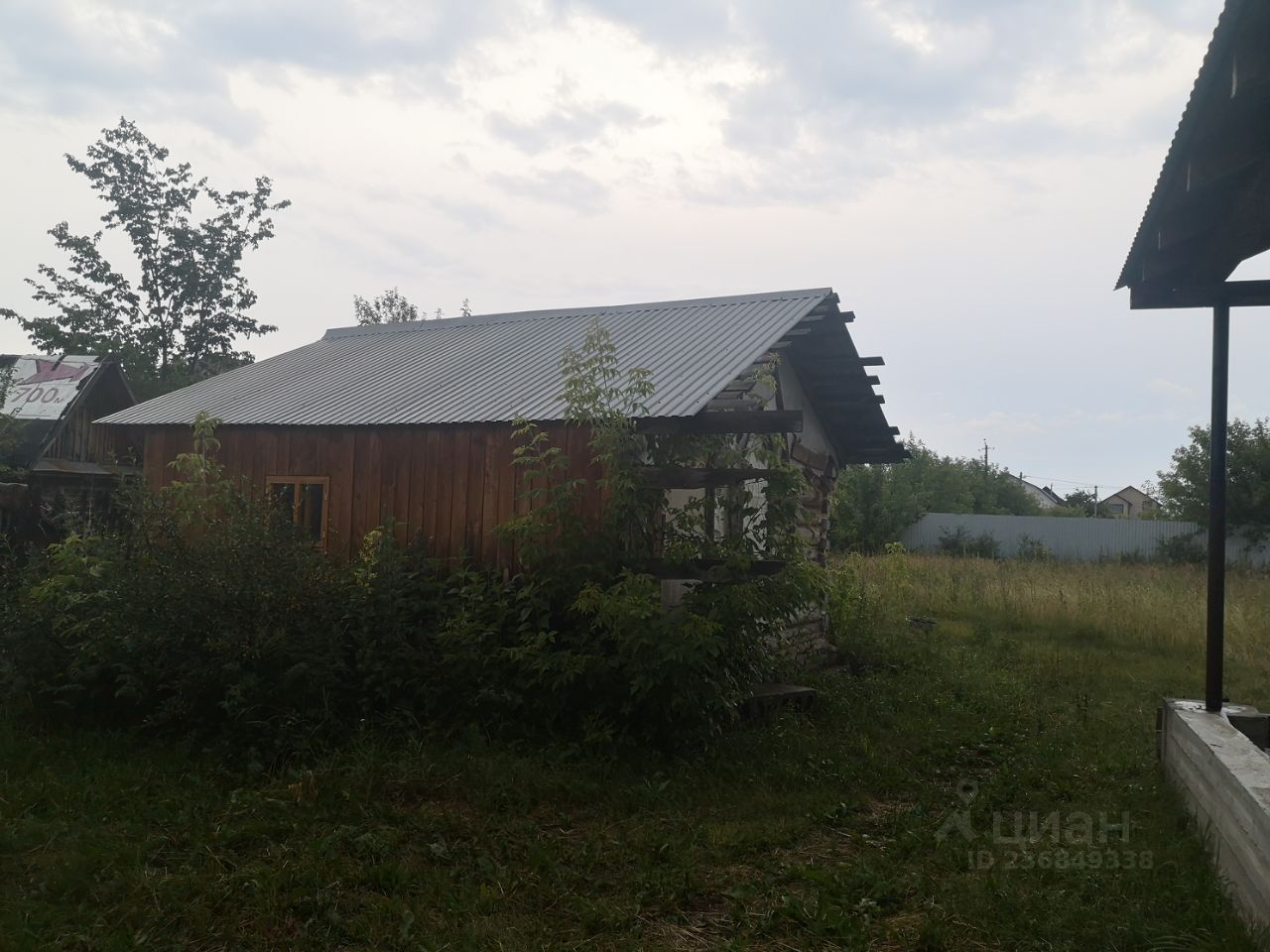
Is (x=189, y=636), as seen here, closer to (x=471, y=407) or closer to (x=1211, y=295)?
(x=471, y=407)

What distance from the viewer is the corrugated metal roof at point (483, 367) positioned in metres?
8.72

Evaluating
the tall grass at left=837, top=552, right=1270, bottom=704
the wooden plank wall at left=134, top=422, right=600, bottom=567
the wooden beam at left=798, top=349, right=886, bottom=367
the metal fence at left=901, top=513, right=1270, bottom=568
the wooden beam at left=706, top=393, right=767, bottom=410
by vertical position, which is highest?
the wooden beam at left=798, top=349, right=886, bottom=367

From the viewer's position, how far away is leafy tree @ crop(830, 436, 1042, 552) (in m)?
31.6

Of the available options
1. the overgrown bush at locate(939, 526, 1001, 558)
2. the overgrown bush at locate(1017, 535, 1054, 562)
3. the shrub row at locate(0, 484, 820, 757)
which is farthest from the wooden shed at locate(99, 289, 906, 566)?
the overgrown bush at locate(939, 526, 1001, 558)

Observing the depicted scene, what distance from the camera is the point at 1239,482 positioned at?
99.8 feet

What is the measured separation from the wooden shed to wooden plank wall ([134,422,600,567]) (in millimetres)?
15

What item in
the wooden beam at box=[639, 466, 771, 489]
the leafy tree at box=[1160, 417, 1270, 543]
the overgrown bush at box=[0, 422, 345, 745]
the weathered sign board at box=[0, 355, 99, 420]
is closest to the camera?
the overgrown bush at box=[0, 422, 345, 745]

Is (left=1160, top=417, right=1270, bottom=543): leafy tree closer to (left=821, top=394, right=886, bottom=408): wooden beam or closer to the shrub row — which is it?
(left=821, top=394, right=886, bottom=408): wooden beam

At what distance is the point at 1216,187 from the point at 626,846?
458 cm

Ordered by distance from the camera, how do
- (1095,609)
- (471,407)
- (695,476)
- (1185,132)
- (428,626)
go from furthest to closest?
(1095,609), (471,407), (428,626), (695,476), (1185,132)

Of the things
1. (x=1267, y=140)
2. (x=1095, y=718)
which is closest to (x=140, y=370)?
(x=1095, y=718)

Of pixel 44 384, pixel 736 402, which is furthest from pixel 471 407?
pixel 44 384

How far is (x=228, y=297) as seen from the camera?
25.7 m

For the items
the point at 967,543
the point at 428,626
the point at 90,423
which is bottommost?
the point at 967,543
